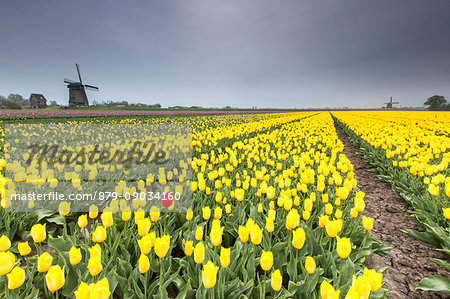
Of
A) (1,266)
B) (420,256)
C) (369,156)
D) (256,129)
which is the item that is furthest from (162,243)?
(256,129)

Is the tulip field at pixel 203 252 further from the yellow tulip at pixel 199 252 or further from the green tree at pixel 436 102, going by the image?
the green tree at pixel 436 102

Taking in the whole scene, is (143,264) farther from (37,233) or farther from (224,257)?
(37,233)

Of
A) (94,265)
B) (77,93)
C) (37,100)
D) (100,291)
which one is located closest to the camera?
(100,291)

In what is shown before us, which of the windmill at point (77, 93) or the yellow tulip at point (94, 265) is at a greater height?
the windmill at point (77, 93)

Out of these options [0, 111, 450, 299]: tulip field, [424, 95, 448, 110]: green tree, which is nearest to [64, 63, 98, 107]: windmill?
[0, 111, 450, 299]: tulip field

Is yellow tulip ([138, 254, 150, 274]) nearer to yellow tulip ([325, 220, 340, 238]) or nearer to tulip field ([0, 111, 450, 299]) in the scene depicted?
tulip field ([0, 111, 450, 299])

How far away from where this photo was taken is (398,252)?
274 cm

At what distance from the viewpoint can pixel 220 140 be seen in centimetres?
781

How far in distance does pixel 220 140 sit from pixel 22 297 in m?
6.54

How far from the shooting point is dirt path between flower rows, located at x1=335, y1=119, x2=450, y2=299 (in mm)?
2223

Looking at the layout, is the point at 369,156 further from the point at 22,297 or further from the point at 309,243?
the point at 22,297

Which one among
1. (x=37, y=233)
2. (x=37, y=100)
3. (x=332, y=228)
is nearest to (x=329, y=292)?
(x=332, y=228)

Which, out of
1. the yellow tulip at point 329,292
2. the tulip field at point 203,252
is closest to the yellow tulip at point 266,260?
the tulip field at point 203,252

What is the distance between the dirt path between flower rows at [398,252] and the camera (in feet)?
7.29
